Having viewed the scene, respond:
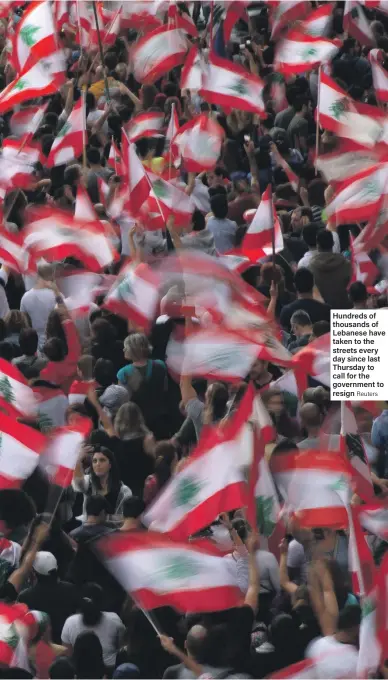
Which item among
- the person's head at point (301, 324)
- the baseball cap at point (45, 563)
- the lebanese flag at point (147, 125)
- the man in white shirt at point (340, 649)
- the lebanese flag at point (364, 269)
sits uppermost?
the man in white shirt at point (340, 649)

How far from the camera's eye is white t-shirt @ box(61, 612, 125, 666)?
32.2ft

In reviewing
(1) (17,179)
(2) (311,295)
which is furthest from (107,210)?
(2) (311,295)

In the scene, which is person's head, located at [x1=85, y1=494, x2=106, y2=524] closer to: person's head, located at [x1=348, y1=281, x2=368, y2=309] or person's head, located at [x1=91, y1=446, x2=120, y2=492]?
person's head, located at [x1=91, y1=446, x2=120, y2=492]

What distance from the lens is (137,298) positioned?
12945mm

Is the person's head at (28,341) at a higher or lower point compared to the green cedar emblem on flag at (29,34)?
higher

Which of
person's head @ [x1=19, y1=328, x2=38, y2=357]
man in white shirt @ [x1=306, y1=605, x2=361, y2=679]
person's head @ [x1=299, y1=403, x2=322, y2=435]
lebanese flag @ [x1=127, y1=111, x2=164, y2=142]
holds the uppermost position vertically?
man in white shirt @ [x1=306, y1=605, x2=361, y2=679]

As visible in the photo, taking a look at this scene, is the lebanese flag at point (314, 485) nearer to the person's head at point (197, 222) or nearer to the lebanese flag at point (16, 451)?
the lebanese flag at point (16, 451)

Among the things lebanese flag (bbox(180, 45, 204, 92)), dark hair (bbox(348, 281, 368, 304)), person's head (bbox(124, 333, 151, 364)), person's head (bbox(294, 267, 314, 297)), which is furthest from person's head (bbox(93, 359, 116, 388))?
lebanese flag (bbox(180, 45, 204, 92))

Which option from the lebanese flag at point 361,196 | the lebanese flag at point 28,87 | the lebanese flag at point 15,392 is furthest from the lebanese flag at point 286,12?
the lebanese flag at point 15,392

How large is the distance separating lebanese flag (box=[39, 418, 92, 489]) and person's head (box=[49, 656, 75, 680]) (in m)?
1.95

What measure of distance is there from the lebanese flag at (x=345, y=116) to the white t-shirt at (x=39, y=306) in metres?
3.24

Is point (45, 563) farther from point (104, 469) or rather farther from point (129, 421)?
point (129, 421)

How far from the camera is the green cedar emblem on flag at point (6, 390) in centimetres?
1168

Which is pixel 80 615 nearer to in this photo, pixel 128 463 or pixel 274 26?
pixel 128 463
